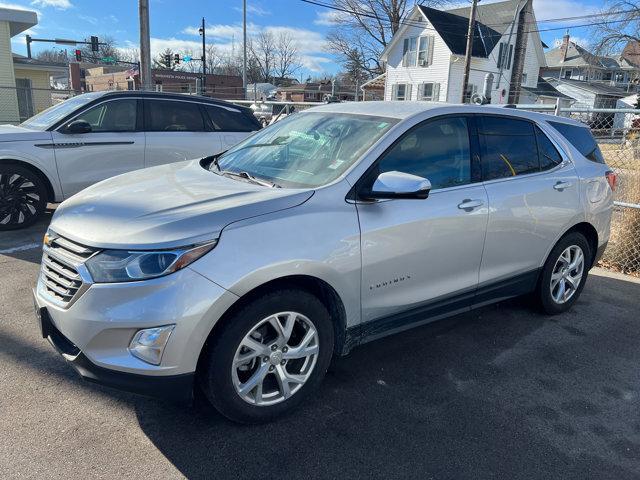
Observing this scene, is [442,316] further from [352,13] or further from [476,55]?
[352,13]

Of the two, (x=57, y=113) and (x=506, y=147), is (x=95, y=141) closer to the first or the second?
(x=57, y=113)

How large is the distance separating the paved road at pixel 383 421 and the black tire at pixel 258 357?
126mm

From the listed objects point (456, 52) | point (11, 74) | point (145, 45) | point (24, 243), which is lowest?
point (24, 243)

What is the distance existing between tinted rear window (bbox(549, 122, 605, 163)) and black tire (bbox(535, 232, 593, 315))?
0.77 m

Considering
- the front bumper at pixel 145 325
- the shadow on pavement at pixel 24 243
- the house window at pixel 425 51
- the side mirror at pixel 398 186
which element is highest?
the house window at pixel 425 51

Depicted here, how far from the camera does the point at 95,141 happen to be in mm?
6848

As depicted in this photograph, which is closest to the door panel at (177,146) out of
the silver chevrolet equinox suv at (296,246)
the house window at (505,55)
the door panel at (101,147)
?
the door panel at (101,147)

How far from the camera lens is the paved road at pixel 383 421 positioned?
2572 millimetres

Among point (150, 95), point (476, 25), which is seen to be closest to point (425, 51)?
point (476, 25)

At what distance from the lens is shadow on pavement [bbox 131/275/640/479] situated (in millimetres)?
2611

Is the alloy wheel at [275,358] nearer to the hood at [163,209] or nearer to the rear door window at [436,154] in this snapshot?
the hood at [163,209]

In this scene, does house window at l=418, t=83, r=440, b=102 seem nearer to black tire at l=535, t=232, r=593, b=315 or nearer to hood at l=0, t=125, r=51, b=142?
hood at l=0, t=125, r=51, b=142

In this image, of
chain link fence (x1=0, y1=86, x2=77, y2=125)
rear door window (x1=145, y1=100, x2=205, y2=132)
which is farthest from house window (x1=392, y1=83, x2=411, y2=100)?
rear door window (x1=145, y1=100, x2=205, y2=132)

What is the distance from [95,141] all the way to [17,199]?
122 cm
